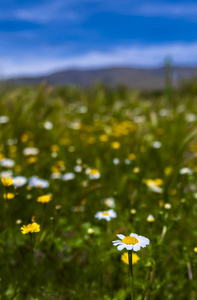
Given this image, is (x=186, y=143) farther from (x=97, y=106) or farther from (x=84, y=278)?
(x=97, y=106)

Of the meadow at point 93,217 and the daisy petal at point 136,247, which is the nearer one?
the daisy petal at point 136,247

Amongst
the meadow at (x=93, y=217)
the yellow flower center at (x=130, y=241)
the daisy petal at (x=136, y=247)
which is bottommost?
the meadow at (x=93, y=217)

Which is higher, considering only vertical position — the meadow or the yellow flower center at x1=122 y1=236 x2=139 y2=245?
the yellow flower center at x1=122 y1=236 x2=139 y2=245

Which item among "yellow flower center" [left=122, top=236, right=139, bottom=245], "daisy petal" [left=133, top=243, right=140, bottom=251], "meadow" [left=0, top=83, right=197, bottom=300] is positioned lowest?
"meadow" [left=0, top=83, right=197, bottom=300]

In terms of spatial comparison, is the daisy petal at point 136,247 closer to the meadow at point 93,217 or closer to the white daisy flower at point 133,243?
the white daisy flower at point 133,243

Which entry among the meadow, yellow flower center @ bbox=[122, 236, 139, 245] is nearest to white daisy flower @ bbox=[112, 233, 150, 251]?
yellow flower center @ bbox=[122, 236, 139, 245]

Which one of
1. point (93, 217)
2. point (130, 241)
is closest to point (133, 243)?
point (130, 241)

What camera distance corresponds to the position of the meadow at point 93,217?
1.16 meters

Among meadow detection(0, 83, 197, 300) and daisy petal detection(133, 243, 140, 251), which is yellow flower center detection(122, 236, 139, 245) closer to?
daisy petal detection(133, 243, 140, 251)

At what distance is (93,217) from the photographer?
1.69 m

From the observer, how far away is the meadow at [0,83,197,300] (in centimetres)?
116

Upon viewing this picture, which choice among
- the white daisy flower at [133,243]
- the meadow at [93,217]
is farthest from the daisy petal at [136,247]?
the meadow at [93,217]

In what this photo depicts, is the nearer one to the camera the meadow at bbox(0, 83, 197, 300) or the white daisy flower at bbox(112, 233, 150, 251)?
the white daisy flower at bbox(112, 233, 150, 251)

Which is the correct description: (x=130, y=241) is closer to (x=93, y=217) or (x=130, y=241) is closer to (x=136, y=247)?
(x=136, y=247)
